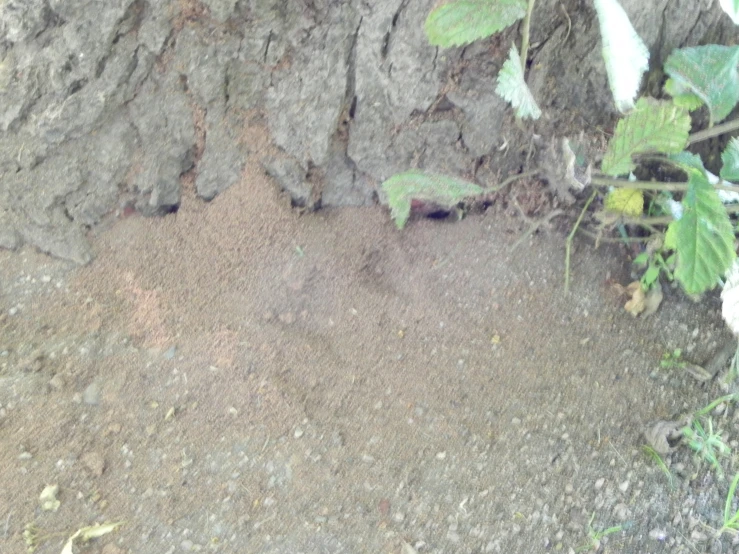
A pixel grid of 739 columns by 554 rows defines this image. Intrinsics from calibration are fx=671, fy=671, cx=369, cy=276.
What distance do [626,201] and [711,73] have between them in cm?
37

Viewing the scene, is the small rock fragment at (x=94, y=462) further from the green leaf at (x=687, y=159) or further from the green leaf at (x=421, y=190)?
the green leaf at (x=687, y=159)

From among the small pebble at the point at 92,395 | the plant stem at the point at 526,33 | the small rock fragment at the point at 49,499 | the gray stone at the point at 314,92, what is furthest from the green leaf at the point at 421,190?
the small rock fragment at the point at 49,499

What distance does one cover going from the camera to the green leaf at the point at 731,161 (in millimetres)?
1650

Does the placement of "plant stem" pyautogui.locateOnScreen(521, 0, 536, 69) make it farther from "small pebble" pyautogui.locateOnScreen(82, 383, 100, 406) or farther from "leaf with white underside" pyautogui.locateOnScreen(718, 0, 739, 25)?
"small pebble" pyautogui.locateOnScreen(82, 383, 100, 406)

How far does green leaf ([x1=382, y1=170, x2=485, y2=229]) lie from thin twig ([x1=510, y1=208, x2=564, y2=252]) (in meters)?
0.19

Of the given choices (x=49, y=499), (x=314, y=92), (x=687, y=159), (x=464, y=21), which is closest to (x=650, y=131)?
(x=687, y=159)

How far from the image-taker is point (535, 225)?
6.29 ft

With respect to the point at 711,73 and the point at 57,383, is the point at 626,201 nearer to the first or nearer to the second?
the point at 711,73

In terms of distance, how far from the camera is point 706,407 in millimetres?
1673

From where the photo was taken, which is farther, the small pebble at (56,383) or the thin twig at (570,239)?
the thin twig at (570,239)

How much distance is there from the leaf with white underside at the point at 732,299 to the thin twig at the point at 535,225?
1.55ft

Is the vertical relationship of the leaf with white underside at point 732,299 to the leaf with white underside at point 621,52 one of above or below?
below

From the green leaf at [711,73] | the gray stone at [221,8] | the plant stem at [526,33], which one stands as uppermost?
the gray stone at [221,8]

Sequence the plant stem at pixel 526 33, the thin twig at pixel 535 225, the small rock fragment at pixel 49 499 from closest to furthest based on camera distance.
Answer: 1. the small rock fragment at pixel 49 499
2. the plant stem at pixel 526 33
3. the thin twig at pixel 535 225
